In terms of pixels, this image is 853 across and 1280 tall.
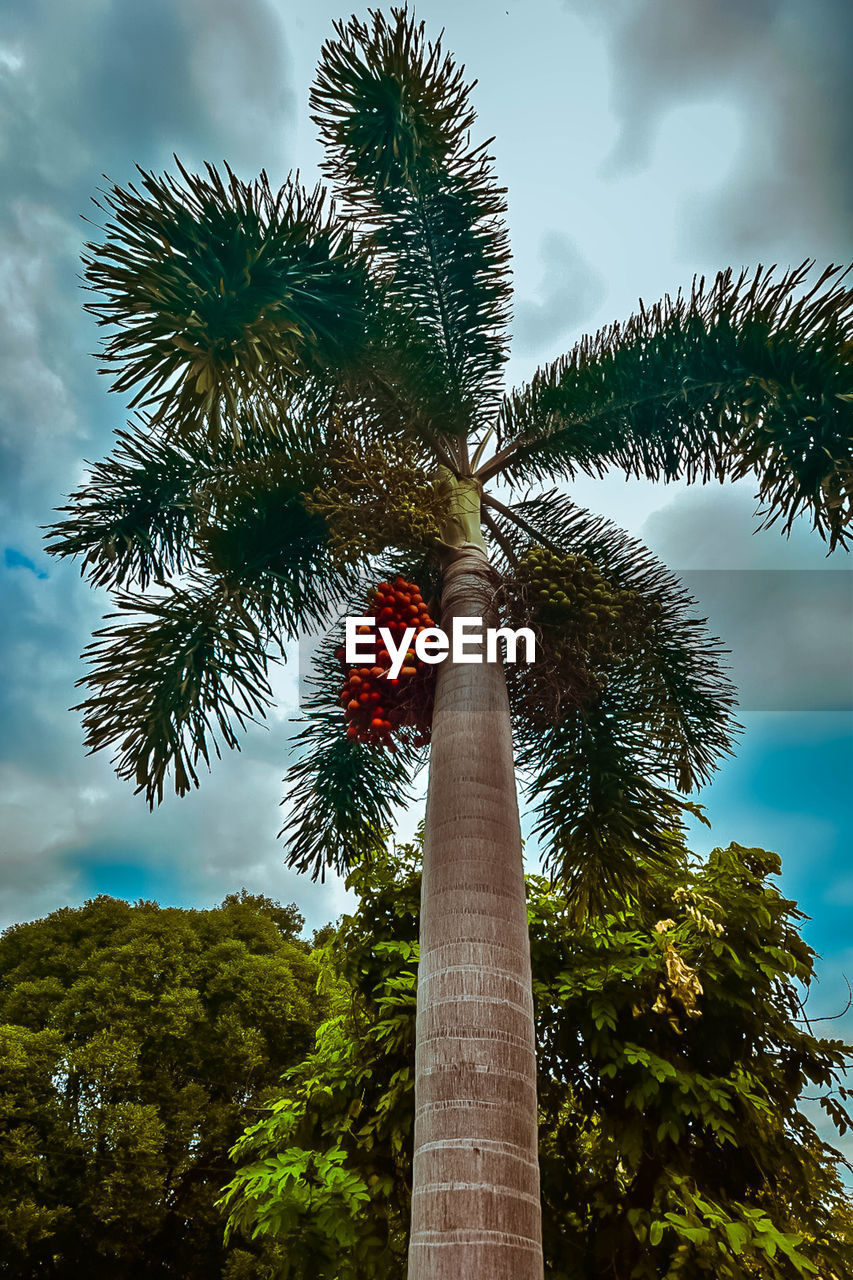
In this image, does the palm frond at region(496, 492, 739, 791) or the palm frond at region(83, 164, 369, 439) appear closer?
the palm frond at region(83, 164, 369, 439)

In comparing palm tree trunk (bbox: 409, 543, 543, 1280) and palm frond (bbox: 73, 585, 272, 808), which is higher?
palm frond (bbox: 73, 585, 272, 808)

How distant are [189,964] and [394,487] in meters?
16.6

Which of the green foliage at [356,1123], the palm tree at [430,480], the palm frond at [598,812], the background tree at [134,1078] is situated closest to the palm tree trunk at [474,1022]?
the palm tree at [430,480]

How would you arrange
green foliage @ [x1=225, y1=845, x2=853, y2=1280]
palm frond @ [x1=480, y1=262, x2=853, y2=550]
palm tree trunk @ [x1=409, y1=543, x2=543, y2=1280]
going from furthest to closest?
green foliage @ [x1=225, y1=845, x2=853, y2=1280] → palm frond @ [x1=480, y1=262, x2=853, y2=550] → palm tree trunk @ [x1=409, y1=543, x2=543, y2=1280]

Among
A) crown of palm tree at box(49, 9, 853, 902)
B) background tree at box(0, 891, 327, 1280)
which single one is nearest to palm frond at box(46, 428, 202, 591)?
crown of palm tree at box(49, 9, 853, 902)

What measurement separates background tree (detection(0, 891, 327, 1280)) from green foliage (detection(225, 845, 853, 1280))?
1085cm

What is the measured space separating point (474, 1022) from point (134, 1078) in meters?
16.0

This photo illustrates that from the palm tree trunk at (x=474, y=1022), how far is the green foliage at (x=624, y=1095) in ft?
8.47

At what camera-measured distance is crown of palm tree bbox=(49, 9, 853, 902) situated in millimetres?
3938

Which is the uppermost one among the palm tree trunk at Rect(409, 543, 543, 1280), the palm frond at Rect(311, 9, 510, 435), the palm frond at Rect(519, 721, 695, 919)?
the palm frond at Rect(311, 9, 510, 435)

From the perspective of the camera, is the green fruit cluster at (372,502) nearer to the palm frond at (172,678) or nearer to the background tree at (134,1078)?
the palm frond at (172,678)

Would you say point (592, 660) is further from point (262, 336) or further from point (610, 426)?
point (262, 336)

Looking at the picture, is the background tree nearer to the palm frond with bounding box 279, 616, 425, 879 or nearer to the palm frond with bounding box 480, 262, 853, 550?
the palm frond with bounding box 279, 616, 425, 879

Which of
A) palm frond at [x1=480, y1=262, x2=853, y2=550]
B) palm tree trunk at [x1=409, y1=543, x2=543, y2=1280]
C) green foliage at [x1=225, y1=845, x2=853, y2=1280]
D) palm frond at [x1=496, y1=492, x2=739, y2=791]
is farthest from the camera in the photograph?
green foliage at [x1=225, y1=845, x2=853, y2=1280]
